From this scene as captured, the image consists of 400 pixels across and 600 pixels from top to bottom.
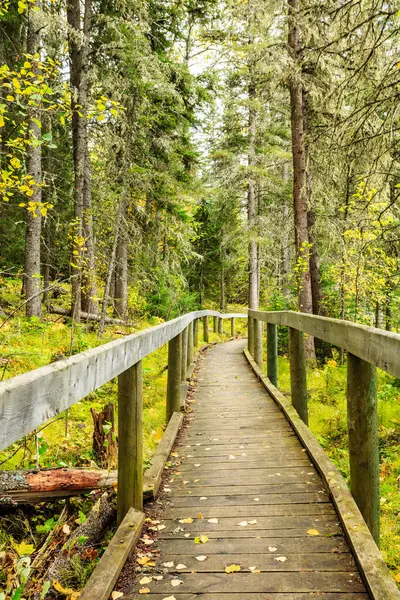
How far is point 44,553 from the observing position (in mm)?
3479

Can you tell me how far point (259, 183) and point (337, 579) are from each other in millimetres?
18797

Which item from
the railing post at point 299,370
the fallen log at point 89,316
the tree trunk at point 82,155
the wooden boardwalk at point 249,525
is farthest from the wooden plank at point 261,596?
the fallen log at point 89,316

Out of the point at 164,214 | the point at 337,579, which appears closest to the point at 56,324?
the point at 164,214

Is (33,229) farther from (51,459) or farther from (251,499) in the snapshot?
(251,499)

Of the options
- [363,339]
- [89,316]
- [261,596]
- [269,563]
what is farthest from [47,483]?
[89,316]

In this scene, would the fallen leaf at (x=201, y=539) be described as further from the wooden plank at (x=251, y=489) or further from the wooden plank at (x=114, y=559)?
the wooden plank at (x=251, y=489)

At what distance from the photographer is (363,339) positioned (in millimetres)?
2523

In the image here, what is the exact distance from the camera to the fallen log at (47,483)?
3883mm

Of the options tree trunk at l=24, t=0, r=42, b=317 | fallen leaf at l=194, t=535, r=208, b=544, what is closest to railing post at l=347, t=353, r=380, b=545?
fallen leaf at l=194, t=535, r=208, b=544

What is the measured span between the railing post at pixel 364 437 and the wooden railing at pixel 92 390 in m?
1.45

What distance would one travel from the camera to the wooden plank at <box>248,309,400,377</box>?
2.06 meters

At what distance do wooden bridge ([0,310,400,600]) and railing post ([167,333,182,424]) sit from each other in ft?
2.41

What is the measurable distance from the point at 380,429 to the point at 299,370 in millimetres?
3525

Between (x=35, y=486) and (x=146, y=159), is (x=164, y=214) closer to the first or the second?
(x=146, y=159)
